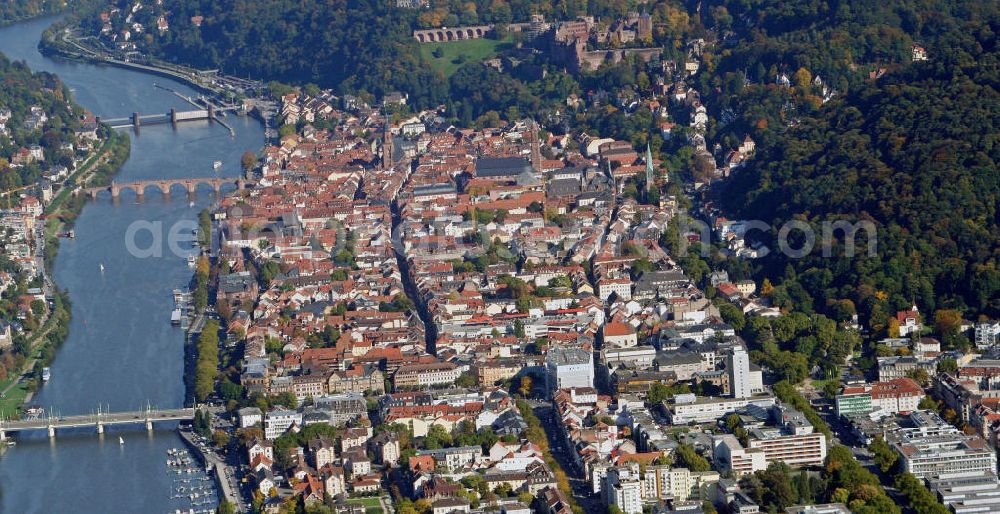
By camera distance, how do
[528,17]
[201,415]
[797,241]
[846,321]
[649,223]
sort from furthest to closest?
[528,17] → [649,223] → [797,241] → [846,321] → [201,415]

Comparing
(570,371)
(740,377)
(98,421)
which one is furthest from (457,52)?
(740,377)

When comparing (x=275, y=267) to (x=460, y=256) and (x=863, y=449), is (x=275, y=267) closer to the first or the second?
(x=460, y=256)

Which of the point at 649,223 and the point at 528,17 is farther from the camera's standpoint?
the point at 528,17

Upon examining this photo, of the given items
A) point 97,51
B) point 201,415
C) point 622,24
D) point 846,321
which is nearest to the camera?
point 201,415

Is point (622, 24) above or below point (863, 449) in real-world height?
above

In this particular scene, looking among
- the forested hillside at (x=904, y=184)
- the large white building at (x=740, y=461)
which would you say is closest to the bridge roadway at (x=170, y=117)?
the forested hillside at (x=904, y=184)

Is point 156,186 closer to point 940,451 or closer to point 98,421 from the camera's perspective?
point 98,421

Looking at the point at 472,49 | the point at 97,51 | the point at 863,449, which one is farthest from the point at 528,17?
the point at 863,449

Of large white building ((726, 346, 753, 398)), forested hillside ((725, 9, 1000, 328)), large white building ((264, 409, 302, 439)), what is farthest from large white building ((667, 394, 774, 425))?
large white building ((264, 409, 302, 439))
